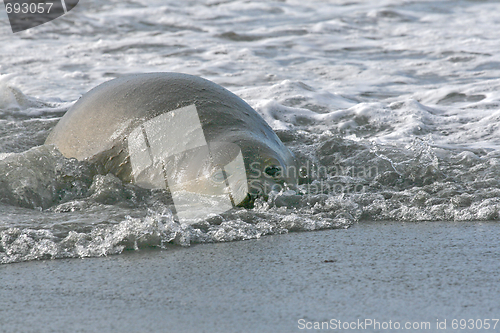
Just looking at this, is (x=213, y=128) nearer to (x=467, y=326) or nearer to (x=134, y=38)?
(x=467, y=326)

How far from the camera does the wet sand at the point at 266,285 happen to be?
6.00 ft

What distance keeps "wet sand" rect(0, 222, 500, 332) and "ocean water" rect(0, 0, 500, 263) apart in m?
0.20

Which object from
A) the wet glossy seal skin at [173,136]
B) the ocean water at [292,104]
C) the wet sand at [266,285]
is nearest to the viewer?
the wet sand at [266,285]

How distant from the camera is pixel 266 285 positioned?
2104 mm

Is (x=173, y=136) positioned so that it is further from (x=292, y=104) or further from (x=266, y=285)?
(x=292, y=104)

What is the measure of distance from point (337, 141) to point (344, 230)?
1.75 m

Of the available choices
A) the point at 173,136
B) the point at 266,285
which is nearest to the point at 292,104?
the point at 173,136

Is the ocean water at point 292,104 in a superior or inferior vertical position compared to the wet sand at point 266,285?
inferior

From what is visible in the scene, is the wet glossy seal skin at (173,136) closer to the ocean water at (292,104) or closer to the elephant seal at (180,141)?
the elephant seal at (180,141)

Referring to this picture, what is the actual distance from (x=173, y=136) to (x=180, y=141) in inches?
3.1

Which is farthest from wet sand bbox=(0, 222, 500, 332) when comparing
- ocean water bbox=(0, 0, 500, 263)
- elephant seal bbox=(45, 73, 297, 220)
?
elephant seal bbox=(45, 73, 297, 220)

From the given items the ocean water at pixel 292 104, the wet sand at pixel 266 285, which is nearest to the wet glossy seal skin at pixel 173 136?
the ocean water at pixel 292 104

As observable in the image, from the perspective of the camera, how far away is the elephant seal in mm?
2959

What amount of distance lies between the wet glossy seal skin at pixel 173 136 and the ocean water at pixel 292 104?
0.12 metres
